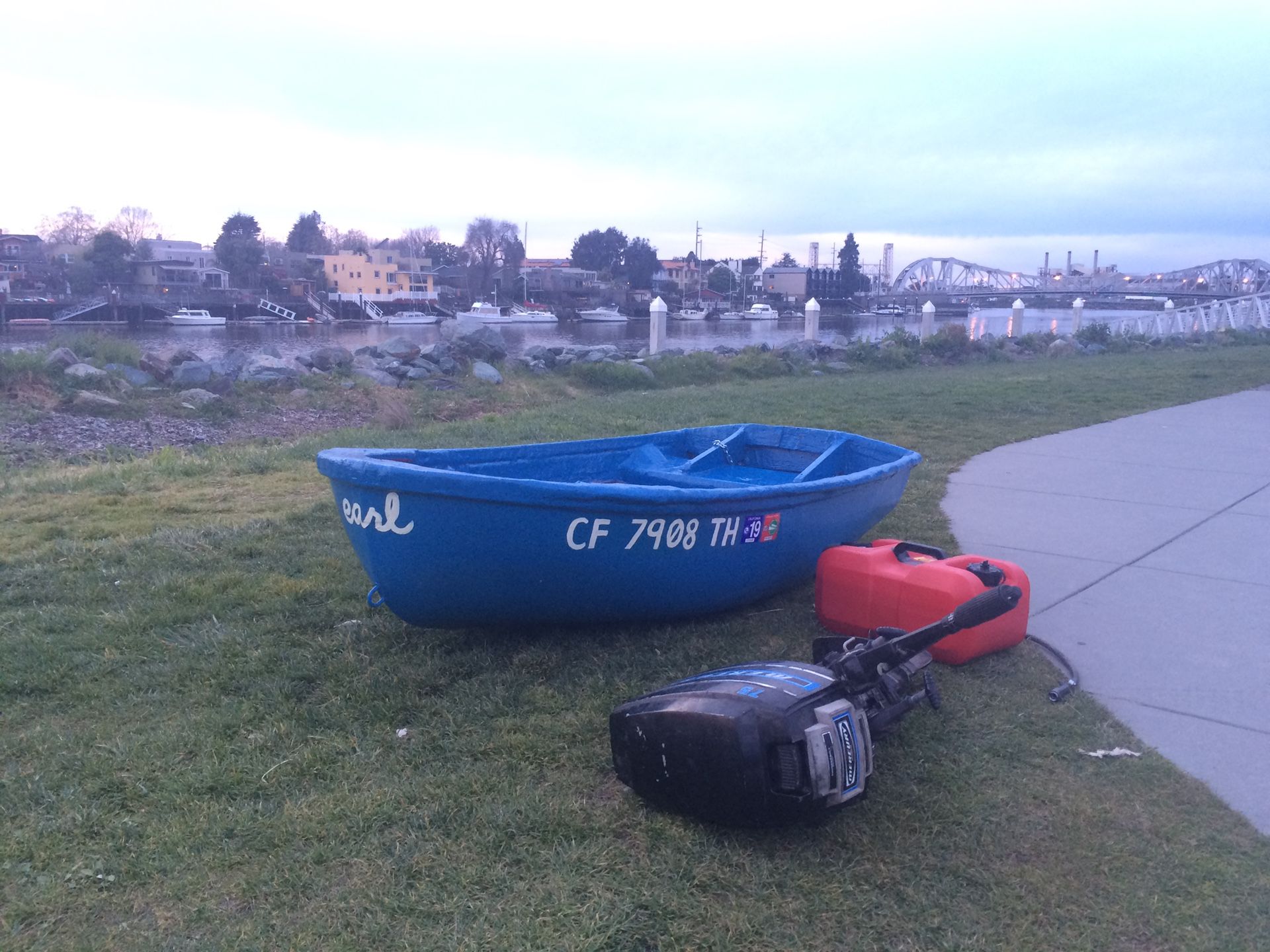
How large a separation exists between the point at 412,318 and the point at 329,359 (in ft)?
67.2

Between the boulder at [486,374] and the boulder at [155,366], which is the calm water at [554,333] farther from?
the boulder at [486,374]

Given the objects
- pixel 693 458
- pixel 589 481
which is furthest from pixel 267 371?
pixel 589 481

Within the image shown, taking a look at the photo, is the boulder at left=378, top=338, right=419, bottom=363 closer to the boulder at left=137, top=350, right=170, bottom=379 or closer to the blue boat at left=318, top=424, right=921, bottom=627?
the boulder at left=137, top=350, right=170, bottom=379

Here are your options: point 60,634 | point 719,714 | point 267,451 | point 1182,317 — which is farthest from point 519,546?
point 1182,317

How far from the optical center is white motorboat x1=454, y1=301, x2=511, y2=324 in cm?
3662

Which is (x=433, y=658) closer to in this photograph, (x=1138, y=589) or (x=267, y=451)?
(x=1138, y=589)

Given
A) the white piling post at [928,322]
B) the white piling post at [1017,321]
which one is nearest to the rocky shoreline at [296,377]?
the white piling post at [928,322]

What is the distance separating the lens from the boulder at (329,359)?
17339 mm

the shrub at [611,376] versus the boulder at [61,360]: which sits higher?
the boulder at [61,360]

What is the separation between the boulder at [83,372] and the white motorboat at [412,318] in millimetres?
23163

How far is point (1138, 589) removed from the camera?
5.35 metres

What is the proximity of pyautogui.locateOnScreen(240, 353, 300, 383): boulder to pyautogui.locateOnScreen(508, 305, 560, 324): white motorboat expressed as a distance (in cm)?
2105

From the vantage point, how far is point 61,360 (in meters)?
13.8

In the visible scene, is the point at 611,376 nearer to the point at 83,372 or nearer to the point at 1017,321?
the point at 83,372
